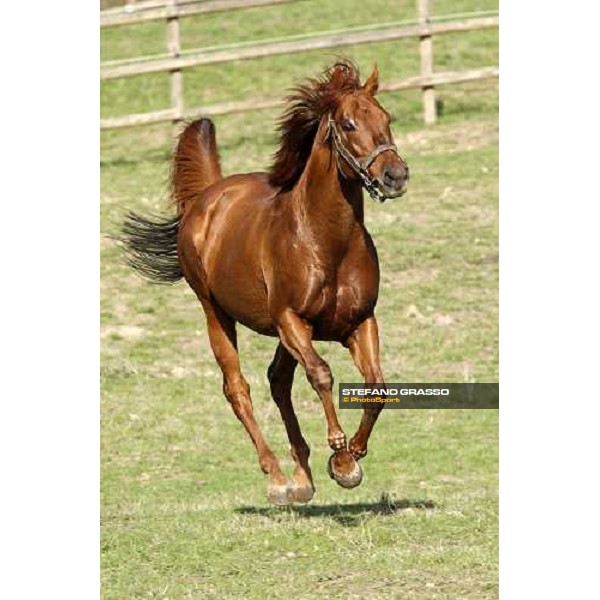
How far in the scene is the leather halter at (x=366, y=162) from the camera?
7809 mm

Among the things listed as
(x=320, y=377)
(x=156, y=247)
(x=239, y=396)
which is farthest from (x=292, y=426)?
(x=156, y=247)

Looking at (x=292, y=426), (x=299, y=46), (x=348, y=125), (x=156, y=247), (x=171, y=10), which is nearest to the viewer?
(x=348, y=125)

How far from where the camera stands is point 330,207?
8.52 metres

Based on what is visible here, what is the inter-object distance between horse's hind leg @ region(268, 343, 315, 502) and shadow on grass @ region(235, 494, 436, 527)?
1.10 feet

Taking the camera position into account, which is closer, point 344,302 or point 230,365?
point 344,302

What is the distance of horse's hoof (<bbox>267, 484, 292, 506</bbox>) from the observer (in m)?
9.23

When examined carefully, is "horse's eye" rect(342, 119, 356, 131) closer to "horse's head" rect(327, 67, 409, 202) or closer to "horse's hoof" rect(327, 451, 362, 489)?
"horse's head" rect(327, 67, 409, 202)

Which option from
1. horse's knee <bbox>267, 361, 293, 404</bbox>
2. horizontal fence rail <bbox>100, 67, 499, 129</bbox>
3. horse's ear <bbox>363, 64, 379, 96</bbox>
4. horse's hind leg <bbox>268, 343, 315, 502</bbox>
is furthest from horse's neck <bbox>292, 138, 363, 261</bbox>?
horizontal fence rail <bbox>100, 67, 499, 129</bbox>

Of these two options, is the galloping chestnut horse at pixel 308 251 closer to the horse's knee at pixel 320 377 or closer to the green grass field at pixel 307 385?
the horse's knee at pixel 320 377

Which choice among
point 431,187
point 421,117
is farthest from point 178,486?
point 421,117

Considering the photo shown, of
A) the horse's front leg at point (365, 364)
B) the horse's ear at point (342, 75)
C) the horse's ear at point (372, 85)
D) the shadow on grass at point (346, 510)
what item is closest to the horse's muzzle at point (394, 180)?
the horse's ear at point (372, 85)

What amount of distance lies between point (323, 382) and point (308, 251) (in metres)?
0.74

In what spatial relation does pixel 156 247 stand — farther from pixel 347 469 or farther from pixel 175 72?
pixel 175 72
